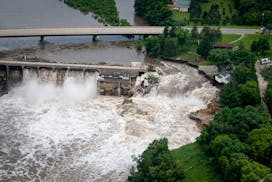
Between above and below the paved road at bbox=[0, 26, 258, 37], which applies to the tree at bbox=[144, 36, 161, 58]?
below

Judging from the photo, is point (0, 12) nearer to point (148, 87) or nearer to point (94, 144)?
point (148, 87)

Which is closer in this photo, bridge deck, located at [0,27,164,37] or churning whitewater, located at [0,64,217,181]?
churning whitewater, located at [0,64,217,181]

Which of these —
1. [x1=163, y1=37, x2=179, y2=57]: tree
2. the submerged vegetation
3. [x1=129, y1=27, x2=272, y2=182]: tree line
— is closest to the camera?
[x1=129, y1=27, x2=272, y2=182]: tree line

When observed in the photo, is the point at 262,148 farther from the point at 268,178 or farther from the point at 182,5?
the point at 182,5

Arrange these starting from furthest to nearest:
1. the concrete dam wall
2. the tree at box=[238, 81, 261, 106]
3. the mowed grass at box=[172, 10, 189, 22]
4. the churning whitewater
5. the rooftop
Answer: the rooftop, the mowed grass at box=[172, 10, 189, 22], the concrete dam wall, the tree at box=[238, 81, 261, 106], the churning whitewater

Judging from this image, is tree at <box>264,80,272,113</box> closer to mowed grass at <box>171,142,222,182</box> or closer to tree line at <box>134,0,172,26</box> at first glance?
mowed grass at <box>171,142,222,182</box>

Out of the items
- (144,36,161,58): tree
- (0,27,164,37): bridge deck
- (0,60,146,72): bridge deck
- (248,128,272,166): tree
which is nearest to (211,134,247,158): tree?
(248,128,272,166): tree

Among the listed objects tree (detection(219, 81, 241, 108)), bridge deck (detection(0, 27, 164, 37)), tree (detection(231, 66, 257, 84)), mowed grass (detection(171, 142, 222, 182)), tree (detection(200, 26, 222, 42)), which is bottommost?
mowed grass (detection(171, 142, 222, 182))
